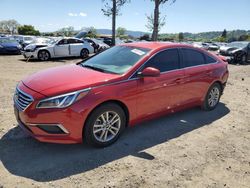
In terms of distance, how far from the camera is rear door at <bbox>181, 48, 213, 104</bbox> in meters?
5.34

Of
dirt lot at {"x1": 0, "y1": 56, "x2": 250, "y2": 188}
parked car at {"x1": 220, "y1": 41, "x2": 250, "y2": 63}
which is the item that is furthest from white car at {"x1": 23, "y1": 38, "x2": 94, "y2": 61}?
dirt lot at {"x1": 0, "y1": 56, "x2": 250, "y2": 188}

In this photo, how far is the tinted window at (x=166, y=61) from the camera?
4734 mm

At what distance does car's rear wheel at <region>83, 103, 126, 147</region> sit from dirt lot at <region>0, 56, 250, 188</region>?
6.2 inches

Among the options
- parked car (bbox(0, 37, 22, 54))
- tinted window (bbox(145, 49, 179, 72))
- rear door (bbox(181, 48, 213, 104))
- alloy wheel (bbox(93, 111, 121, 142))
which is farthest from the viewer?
parked car (bbox(0, 37, 22, 54))

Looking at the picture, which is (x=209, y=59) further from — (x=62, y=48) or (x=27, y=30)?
(x=27, y=30)

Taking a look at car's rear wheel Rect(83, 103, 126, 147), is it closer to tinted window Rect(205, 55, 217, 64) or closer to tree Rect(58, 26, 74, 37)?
tinted window Rect(205, 55, 217, 64)

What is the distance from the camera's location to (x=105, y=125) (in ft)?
13.4

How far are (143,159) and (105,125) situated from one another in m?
0.77

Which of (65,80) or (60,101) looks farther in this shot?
(65,80)

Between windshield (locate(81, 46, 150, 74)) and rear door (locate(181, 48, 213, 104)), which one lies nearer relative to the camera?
windshield (locate(81, 46, 150, 74))

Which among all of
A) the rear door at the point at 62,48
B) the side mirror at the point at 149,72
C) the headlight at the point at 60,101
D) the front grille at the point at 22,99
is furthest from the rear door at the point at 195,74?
the rear door at the point at 62,48

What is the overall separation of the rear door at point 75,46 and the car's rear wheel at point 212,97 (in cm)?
1228

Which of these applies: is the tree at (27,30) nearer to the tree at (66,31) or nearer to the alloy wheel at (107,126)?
the tree at (66,31)

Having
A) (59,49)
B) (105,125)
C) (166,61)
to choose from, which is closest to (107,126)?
(105,125)
